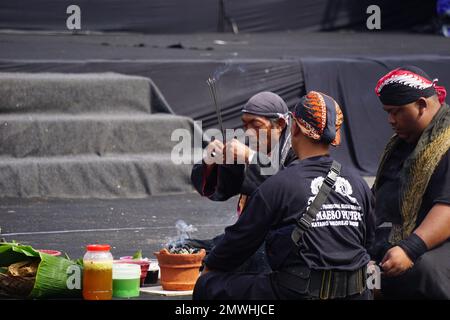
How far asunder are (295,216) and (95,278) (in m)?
1.36

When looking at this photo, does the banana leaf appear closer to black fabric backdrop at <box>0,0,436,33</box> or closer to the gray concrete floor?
the gray concrete floor

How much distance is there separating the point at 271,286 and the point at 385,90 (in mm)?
1367

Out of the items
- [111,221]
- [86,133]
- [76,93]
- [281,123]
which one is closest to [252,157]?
[281,123]

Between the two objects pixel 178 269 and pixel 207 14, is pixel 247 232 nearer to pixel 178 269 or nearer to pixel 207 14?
pixel 178 269

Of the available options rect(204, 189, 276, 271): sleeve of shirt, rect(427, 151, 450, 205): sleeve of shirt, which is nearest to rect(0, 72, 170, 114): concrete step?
rect(427, 151, 450, 205): sleeve of shirt

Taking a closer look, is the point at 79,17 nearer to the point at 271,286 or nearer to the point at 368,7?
the point at 368,7

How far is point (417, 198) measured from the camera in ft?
16.5

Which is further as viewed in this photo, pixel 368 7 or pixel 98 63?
pixel 368 7

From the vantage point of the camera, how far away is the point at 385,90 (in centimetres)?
513

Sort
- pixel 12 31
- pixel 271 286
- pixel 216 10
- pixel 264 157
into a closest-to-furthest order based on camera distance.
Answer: pixel 271 286, pixel 264 157, pixel 12 31, pixel 216 10

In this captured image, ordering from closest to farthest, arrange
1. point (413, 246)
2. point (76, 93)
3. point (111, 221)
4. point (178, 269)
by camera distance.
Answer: point (413, 246), point (178, 269), point (111, 221), point (76, 93)

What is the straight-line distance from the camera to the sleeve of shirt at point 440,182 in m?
4.93
